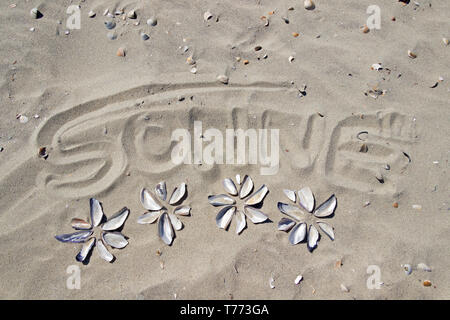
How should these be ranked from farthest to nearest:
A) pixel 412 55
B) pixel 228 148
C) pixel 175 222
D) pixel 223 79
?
pixel 412 55 → pixel 223 79 → pixel 228 148 → pixel 175 222

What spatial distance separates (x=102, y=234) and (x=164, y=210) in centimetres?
50

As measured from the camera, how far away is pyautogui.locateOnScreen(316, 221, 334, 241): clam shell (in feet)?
8.38

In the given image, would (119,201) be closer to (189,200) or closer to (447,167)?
(189,200)

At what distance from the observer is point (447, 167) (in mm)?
2688

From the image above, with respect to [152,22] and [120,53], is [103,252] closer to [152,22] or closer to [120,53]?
[120,53]

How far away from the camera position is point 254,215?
2.59 metres

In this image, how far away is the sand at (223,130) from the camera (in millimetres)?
2490

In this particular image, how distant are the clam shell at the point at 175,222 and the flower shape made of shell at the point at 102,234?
1.15 ft

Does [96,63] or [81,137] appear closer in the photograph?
[81,137]

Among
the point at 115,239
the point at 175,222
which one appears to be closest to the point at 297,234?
the point at 175,222

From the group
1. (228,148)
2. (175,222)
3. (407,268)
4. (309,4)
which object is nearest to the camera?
(407,268)

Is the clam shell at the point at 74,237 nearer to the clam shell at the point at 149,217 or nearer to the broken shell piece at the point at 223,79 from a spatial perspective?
the clam shell at the point at 149,217
